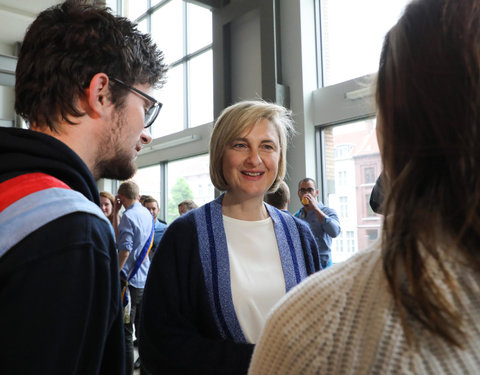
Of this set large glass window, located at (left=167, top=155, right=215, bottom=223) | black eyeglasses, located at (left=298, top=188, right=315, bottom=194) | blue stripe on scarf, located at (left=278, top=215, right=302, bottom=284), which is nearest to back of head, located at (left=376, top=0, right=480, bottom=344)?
blue stripe on scarf, located at (left=278, top=215, right=302, bottom=284)

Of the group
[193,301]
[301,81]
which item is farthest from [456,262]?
[301,81]

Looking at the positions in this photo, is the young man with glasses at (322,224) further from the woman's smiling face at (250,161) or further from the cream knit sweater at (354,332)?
the cream knit sweater at (354,332)

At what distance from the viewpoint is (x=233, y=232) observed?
5.53ft

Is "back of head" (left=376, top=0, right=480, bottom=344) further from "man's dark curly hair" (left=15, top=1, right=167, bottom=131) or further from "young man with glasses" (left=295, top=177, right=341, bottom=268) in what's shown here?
"young man with glasses" (left=295, top=177, right=341, bottom=268)

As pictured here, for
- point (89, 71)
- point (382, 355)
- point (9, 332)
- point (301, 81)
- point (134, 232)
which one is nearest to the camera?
point (382, 355)

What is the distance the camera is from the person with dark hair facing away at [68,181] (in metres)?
0.71

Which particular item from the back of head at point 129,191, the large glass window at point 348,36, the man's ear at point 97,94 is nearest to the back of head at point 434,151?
the man's ear at point 97,94

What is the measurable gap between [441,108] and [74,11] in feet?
3.28

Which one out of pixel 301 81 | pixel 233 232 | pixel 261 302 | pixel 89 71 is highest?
pixel 301 81

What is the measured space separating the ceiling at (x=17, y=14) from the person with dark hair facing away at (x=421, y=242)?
12.9 metres

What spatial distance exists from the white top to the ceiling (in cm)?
1198

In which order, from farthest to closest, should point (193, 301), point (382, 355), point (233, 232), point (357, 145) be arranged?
point (357, 145) → point (233, 232) → point (193, 301) → point (382, 355)

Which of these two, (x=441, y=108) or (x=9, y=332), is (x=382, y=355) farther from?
(x=9, y=332)

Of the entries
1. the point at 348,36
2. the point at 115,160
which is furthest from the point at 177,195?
the point at 115,160
